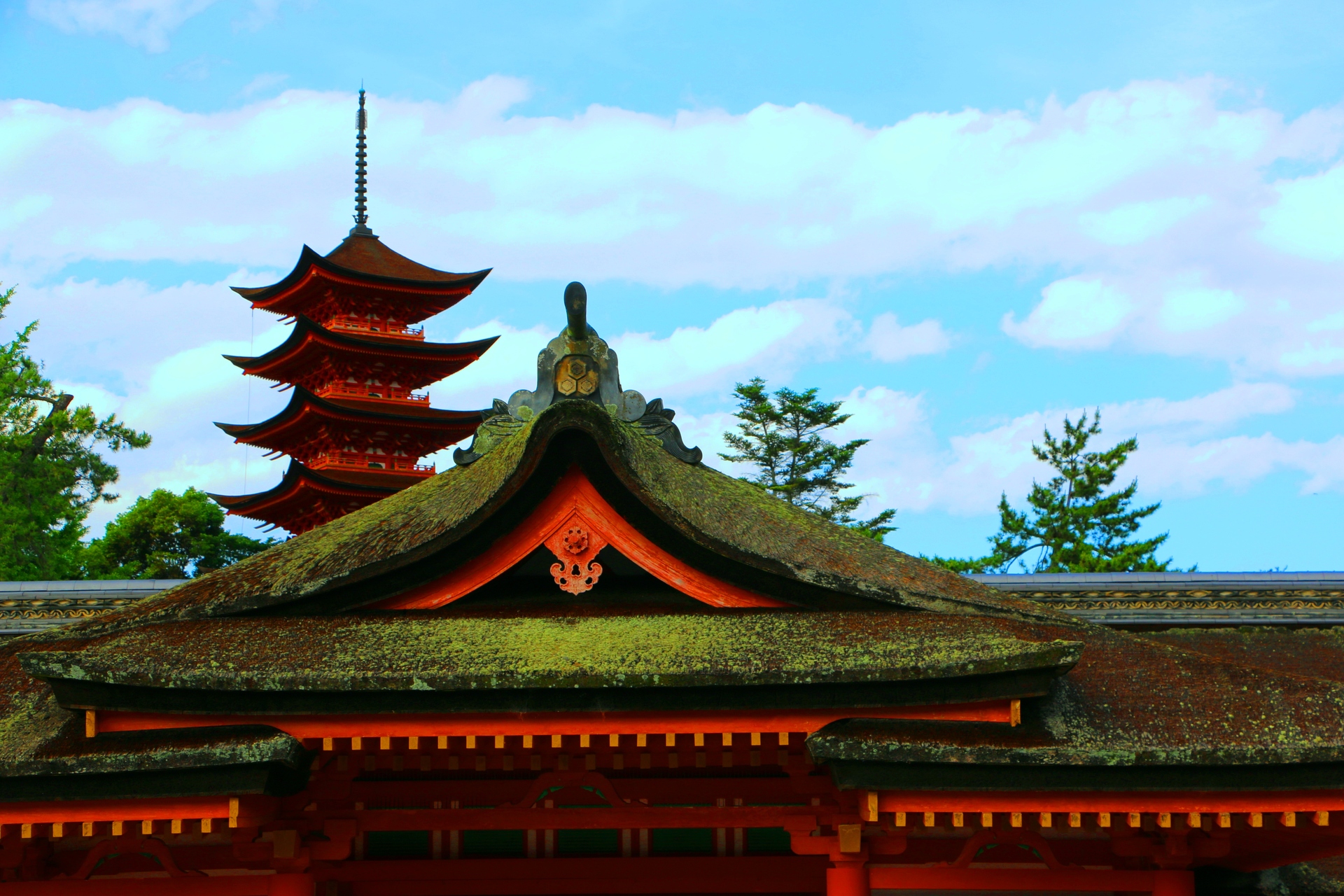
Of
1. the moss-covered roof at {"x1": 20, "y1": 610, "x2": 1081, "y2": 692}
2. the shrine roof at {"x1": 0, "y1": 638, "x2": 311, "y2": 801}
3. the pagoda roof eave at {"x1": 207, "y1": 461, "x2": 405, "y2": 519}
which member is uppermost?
the pagoda roof eave at {"x1": 207, "y1": 461, "x2": 405, "y2": 519}

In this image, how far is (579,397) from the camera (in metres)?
8.70

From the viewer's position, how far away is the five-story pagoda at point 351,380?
27.6 metres

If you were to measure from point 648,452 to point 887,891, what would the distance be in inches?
135

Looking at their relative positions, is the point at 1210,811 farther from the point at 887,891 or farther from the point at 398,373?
the point at 398,373

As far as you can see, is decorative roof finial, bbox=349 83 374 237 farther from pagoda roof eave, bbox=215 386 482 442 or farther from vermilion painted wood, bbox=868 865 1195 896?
vermilion painted wood, bbox=868 865 1195 896

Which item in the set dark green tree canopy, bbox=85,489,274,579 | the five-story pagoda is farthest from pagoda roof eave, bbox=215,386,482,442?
dark green tree canopy, bbox=85,489,274,579

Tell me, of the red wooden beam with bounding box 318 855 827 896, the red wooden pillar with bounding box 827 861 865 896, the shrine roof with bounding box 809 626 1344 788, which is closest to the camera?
the shrine roof with bounding box 809 626 1344 788

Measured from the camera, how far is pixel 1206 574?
12.2 meters

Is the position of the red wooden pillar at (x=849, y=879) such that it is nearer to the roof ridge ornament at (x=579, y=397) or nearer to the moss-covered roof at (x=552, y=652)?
the moss-covered roof at (x=552, y=652)

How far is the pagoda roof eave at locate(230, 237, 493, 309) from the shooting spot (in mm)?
28656

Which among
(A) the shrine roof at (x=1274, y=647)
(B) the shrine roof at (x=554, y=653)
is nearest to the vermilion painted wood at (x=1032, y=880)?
(B) the shrine roof at (x=554, y=653)

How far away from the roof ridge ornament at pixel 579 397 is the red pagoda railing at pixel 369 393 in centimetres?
2015

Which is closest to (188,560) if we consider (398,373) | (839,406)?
(398,373)

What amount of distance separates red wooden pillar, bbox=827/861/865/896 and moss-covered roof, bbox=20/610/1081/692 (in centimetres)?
139
